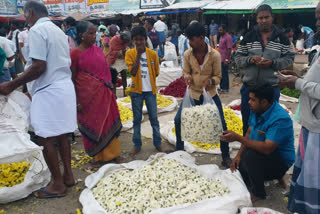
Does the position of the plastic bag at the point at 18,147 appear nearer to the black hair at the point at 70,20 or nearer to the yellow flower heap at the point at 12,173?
the yellow flower heap at the point at 12,173

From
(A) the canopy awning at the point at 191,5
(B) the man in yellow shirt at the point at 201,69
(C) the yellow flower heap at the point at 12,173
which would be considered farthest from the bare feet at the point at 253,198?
(A) the canopy awning at the point at 191,5

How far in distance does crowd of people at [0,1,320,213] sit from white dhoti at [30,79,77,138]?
10 millimetres

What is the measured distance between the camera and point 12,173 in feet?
11.4

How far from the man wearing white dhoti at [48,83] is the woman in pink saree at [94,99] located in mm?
446

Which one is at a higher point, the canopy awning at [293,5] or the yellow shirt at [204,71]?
the canopy awning at [293,5]

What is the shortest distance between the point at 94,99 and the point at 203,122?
4.77 feet

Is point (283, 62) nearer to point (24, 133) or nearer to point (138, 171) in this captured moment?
point (138, 171)

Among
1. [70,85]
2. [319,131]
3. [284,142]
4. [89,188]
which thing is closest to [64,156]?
[89,188]

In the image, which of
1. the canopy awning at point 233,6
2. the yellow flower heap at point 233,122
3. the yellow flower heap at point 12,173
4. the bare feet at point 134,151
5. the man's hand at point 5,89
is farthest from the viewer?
the canopy awning at point 233,6

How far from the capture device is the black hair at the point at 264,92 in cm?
280

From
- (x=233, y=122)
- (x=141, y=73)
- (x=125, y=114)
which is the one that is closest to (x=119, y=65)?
(x=125, y=114)

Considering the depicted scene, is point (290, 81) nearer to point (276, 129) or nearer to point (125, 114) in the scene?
point (276, 129)

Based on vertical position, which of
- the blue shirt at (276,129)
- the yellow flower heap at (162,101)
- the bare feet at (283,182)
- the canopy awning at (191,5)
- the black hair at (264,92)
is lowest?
the bare feet at (283,182)

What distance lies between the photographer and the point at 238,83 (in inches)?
364
